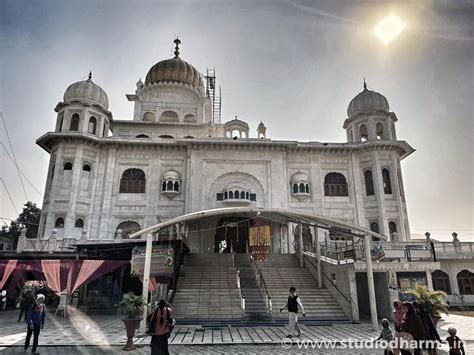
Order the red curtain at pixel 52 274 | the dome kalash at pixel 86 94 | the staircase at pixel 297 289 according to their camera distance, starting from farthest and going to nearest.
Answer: the dome kalash at pixel 86 94 → the red curtain at pixel 52 274 → the staircase at pixel 297 289

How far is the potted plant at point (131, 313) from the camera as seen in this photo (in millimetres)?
8721

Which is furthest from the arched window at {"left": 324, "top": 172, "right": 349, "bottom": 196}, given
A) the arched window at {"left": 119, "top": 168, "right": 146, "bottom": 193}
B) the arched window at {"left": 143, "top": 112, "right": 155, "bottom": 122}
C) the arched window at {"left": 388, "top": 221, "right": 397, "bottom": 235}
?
the arched window at {"left": 143, "top": 112, "right": 155, "bottom": 122}

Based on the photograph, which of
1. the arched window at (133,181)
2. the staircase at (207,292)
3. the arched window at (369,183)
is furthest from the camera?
the arched window at (369,183)

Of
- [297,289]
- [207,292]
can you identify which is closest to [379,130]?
[297,289]

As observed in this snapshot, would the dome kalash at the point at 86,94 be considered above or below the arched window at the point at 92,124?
above

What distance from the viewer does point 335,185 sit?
25.6 m

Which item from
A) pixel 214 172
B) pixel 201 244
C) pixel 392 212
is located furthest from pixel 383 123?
pixel 201 244

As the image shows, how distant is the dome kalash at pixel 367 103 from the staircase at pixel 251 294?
16.4m

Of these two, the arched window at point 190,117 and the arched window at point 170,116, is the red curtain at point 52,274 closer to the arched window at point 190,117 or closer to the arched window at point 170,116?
the arched window at point 170,116

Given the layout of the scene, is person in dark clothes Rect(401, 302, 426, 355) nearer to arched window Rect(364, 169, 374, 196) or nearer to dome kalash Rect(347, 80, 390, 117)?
arched window Rect(364, 169, 374, 196)

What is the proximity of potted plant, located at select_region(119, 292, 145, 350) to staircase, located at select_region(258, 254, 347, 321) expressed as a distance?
5.89 metres

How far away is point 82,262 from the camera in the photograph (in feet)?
47.9

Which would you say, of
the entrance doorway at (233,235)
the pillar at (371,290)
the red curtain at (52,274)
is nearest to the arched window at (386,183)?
the entrance doorway at (233,235)

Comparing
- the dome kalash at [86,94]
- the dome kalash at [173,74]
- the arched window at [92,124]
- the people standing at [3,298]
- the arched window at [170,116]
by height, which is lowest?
the people standing at [3,298]
